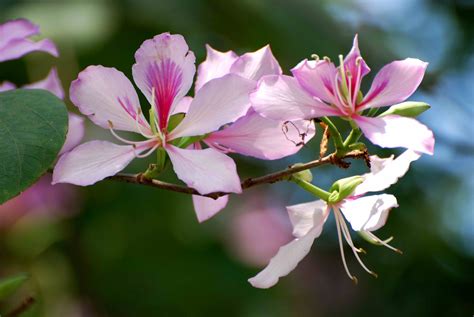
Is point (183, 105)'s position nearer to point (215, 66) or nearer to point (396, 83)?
point (215, 66)

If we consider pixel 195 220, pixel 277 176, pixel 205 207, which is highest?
pixel 277 176

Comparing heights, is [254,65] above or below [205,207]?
above

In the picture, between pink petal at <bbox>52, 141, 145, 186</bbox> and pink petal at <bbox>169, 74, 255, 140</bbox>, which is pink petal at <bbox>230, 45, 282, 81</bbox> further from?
pink petal at <bbox>52, 141, 145, 186</bbox>

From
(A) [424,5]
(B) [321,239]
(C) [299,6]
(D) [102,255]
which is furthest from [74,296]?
(A) [424,5]

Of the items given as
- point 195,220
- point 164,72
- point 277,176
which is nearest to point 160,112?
point 164,72

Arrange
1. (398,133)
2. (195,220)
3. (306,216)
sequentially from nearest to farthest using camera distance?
1. (398,133)
2. (306,216)
3. (195,220)

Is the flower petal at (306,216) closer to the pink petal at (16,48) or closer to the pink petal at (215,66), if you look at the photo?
the pink petal at (215,66)
